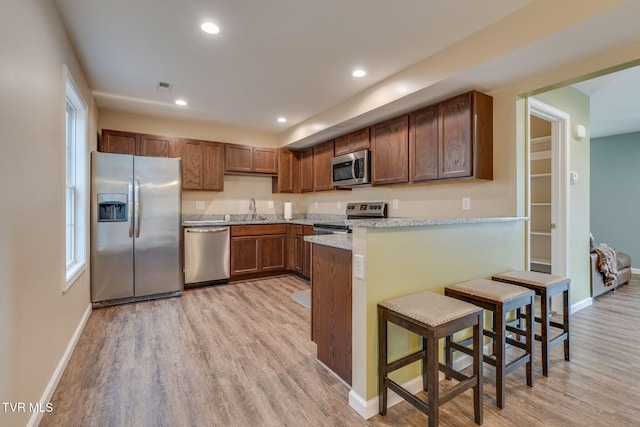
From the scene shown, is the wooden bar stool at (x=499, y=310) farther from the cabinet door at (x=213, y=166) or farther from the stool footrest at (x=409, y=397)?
the cabinet door at (x=213, y=166)

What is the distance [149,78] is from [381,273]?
3.16 meters

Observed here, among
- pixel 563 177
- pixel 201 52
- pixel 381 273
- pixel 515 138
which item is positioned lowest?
pixel 381 273

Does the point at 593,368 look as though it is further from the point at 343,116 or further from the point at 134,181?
the point at 134,181

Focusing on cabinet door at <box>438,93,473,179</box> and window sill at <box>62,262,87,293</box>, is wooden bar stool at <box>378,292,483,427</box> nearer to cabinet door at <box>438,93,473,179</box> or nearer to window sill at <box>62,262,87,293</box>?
cabinet door at <box>438,93,473,179</box>

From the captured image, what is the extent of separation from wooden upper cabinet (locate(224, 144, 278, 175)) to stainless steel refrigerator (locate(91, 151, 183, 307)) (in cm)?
112

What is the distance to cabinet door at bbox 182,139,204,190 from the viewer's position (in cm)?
455

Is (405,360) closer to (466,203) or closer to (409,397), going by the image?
(409,397)

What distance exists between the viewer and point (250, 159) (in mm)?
5109

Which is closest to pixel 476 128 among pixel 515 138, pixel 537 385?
pixel 515 138

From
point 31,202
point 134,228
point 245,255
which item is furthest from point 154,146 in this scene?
point 31,202

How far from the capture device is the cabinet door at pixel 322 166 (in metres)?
4.71

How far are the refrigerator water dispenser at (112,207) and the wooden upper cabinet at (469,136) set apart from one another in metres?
3.65

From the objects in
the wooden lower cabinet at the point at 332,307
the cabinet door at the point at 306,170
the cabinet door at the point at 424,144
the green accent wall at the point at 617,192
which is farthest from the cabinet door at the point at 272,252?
the green accent wall at the point at 617,192

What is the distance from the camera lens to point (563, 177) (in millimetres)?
3244
